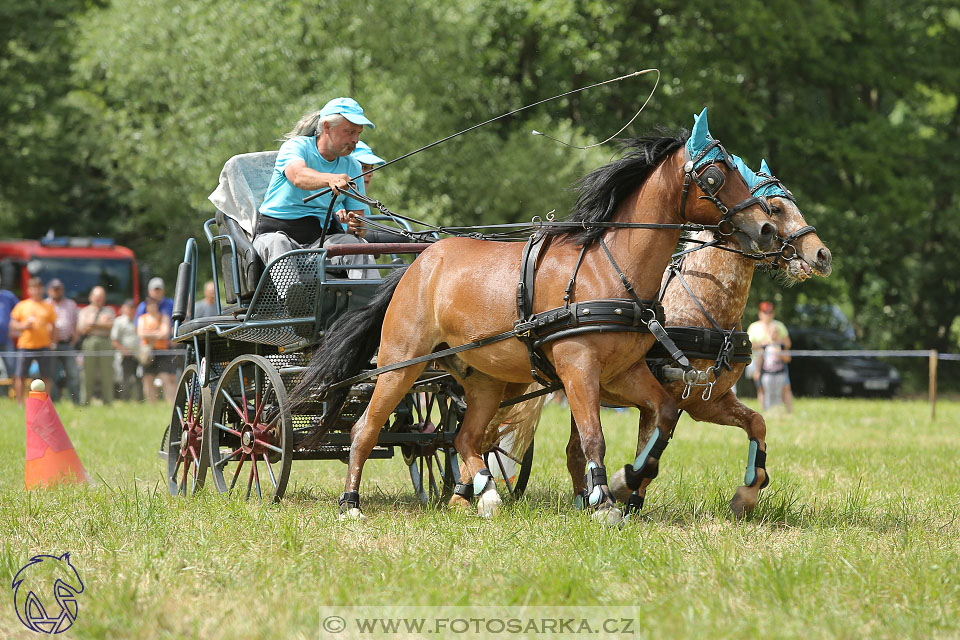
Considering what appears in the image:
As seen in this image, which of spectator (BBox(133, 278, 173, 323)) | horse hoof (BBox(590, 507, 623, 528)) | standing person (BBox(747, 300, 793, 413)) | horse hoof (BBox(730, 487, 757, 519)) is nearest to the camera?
horse hoof (BBox(590, 507, 623, 528))

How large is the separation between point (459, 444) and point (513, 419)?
1.98ft

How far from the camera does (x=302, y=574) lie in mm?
4520

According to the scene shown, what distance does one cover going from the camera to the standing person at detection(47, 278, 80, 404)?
683 inches

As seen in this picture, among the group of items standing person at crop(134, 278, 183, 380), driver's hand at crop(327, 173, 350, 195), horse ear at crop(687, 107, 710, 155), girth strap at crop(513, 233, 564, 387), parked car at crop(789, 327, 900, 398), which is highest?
horse ear at crop(687, 107, 710, 155)

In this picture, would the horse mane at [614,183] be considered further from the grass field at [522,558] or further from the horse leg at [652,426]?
the grass field at [522,558]

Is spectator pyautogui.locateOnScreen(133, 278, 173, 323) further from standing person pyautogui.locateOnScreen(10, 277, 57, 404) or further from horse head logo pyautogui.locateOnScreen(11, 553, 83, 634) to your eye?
horse head logo pyautogui.locateOnScreen(11, 553, 83, 634)

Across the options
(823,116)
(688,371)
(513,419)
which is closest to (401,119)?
(823,116)

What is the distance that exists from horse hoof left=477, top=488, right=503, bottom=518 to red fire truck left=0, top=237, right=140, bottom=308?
18.2 meters

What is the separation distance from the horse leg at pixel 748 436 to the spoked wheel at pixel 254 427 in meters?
2.33

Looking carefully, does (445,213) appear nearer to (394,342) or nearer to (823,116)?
(823,116)

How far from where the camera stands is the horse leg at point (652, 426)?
5.70 metres

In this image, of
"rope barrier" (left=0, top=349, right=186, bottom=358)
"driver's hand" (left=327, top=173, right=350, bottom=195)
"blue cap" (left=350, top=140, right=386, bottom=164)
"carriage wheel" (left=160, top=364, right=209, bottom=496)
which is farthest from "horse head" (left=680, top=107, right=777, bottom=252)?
"rope barrier" (left=0, top=349, right=186, bottom=358)

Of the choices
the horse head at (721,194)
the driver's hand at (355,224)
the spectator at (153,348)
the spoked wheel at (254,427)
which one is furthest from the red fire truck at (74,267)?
the horse head at (721,194)

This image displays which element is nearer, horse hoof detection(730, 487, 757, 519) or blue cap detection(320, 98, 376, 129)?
horse hoof detection(730, 487, 757, 519)
